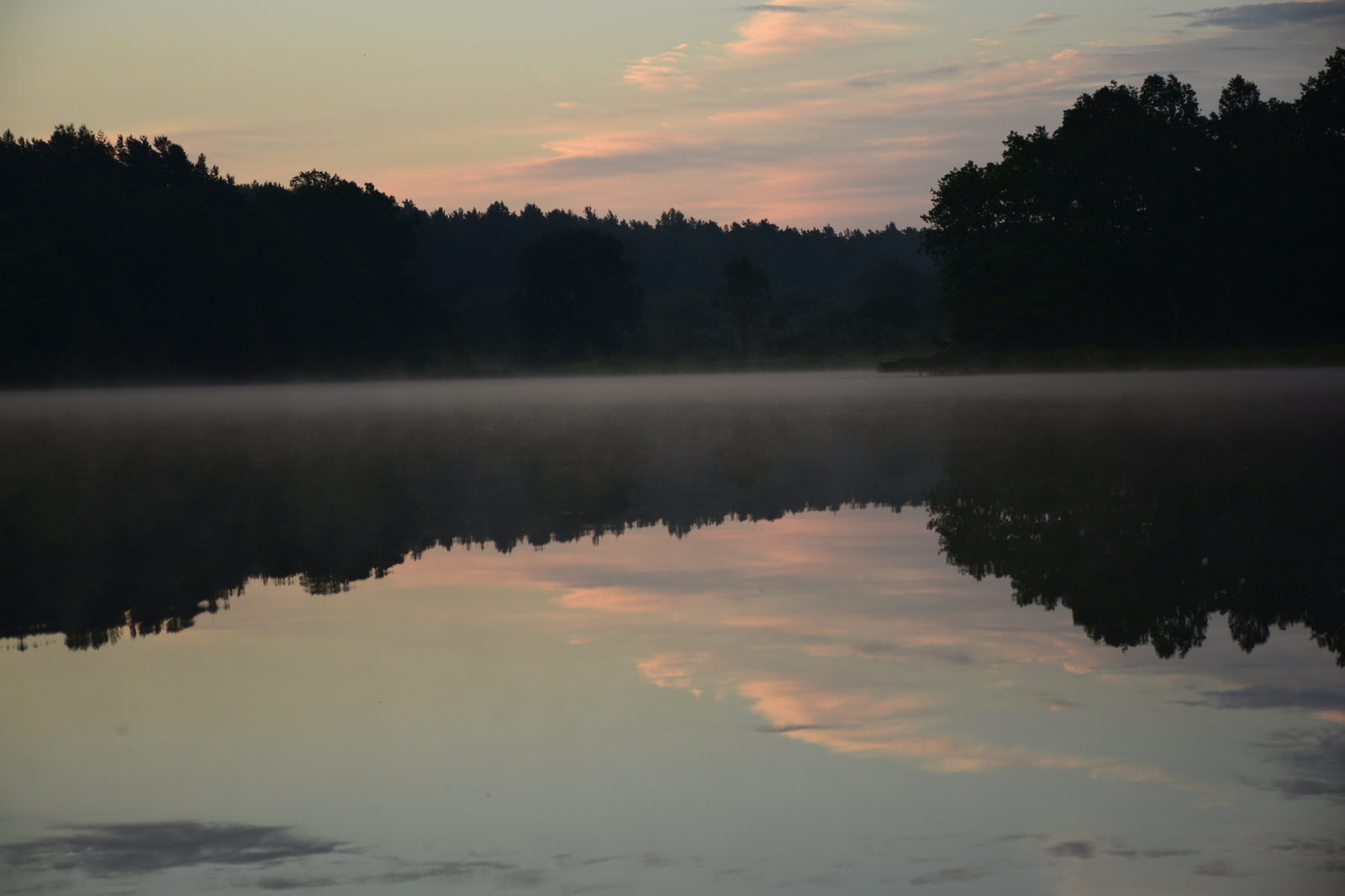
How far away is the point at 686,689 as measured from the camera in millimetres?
6246

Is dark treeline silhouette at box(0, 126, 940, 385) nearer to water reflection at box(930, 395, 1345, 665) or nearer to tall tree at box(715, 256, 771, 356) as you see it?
tall tree at box(715, 256, 771, 356)

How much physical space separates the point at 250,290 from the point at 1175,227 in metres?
80.0

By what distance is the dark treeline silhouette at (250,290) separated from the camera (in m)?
94.1

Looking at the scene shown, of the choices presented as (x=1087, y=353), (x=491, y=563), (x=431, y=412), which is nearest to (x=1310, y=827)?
(x=491, y=563)

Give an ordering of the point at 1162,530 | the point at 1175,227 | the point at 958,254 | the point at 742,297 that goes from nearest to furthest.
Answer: the point at 1162,530 < the point at 1175,227 < the point at 958,254 < the point at 742,297

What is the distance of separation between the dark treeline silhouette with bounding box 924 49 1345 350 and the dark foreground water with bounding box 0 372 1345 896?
74839 millimetres

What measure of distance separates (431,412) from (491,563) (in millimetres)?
31668

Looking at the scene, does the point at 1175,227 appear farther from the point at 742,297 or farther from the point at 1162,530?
the point at 1162,530

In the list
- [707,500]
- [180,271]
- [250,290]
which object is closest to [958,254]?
[250,290]

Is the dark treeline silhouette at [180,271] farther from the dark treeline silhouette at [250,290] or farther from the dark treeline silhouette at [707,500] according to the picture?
the dark treeline silhouette at [707,500]

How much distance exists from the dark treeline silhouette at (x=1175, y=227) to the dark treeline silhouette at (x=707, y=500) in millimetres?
57186

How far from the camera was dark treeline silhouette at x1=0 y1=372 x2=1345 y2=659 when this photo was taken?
858cm

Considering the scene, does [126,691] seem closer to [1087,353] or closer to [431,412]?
[431,412]

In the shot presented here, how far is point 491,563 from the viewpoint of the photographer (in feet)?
34.0
